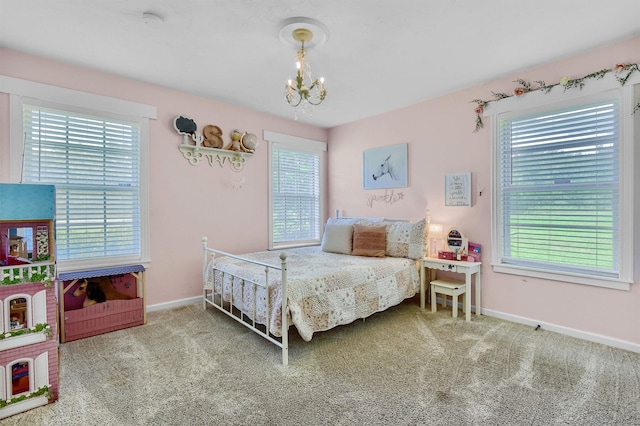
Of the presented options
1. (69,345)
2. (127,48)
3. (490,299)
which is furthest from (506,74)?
(69,345)

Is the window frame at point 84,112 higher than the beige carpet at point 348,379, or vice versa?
the window frame at point 84,112

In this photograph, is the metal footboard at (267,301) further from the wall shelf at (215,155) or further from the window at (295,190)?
the window at (295,190)

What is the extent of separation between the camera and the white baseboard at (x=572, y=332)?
252cm

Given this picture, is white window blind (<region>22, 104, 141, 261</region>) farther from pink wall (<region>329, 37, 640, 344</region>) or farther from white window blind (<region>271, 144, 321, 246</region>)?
pink wall (<region>329, 37, 640, 344</region>)

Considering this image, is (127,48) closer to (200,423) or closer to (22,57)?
(22,57)

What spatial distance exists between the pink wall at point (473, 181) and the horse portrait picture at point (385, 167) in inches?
3.7

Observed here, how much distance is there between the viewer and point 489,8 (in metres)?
2.06

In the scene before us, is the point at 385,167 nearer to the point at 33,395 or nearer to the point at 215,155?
the point at 215,155

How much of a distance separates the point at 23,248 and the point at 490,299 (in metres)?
3.90

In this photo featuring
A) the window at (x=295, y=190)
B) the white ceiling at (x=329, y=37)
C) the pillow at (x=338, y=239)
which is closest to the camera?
the white ceiling at (x=329, y=37)

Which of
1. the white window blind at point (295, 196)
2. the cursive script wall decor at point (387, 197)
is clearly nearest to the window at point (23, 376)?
the white window blind at point (295, 196)

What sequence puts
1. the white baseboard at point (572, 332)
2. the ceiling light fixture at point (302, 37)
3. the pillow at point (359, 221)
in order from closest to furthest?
the ceiling light fixture at point (302, 37) < the white baseboard at point (572, 332) < the pillow at point (359, 221)

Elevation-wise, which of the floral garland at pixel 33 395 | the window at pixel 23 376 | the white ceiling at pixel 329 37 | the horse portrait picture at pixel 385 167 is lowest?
the floral garland at pixel 33 395

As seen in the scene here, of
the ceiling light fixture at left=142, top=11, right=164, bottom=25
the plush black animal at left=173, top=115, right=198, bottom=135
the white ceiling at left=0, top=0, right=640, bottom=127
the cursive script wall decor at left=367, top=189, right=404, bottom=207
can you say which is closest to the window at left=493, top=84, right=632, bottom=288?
the white ceiling at left=0, top=0, right=640, bottom=127
